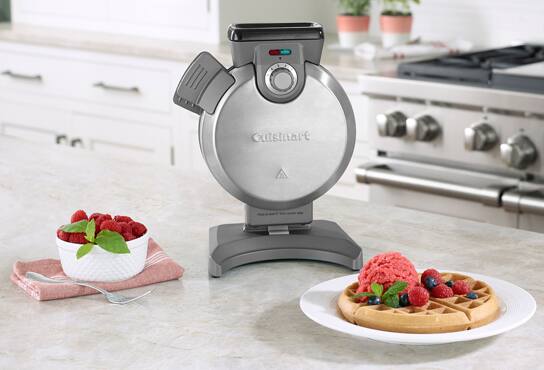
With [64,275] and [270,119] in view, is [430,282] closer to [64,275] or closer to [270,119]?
[270,119]

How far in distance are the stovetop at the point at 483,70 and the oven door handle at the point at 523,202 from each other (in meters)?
0.28

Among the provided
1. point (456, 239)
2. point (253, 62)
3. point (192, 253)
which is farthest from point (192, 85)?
point (456, 239)

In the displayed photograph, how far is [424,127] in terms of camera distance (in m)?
2.84

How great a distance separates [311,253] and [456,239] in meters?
0.27

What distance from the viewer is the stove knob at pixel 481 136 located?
2.72m

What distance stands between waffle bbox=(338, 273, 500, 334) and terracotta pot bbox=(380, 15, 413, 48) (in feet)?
7.81

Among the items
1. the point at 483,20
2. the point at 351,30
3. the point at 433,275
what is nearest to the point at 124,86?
the point at 351,30

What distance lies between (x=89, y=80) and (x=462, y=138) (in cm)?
161

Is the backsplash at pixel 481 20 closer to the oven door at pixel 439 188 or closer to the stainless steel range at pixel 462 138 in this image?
the stainless steel range at pixel 462 138

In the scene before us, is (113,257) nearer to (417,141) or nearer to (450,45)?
(417,141)

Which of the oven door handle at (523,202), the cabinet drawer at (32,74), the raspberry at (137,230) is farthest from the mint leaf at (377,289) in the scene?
A: the cabinet drawer at (32,74)

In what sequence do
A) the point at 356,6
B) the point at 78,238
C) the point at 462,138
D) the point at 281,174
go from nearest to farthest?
the point at 78,238 < the point at 281,174 < the point at 462,138 < the point at 356,6

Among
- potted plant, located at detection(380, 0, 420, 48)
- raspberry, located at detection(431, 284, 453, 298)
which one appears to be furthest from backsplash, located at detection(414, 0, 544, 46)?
raspberry, located at detection(431, 284, 453, 298)

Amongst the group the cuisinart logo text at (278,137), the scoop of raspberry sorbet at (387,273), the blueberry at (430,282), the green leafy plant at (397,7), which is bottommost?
the blueberry at (430,282)
